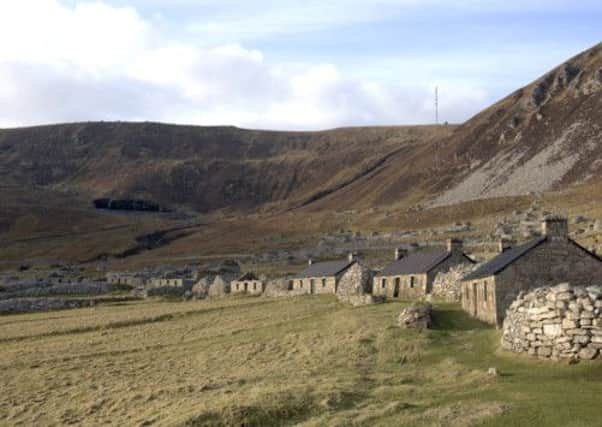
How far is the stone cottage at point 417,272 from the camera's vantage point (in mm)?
52672

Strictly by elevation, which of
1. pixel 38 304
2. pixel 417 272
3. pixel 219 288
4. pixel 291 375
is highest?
pixel 417 272

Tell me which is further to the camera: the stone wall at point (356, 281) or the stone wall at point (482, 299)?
the stone wall at point (356, 281)

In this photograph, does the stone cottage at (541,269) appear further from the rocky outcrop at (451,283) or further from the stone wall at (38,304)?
the stone wall at (38,304)

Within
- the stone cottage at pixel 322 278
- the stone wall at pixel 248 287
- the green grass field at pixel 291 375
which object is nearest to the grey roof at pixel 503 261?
the green grass field at pixel 291 375

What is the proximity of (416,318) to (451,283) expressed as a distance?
12.0 metres

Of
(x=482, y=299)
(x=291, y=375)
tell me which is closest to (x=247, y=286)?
(x=482, y=299)

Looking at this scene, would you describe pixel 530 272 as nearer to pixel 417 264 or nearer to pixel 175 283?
pixel 417 264

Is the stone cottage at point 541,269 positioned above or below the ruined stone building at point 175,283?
above

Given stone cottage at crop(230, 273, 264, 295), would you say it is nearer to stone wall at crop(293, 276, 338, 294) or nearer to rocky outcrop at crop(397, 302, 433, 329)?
stone wall at crop(293, 276, 338, 294)

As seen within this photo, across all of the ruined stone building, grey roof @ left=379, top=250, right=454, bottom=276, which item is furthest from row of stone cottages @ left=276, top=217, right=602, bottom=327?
the ruined stone building

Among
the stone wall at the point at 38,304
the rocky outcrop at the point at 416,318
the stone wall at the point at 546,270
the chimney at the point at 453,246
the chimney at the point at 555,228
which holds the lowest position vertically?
the stone wall at the point at 38,304

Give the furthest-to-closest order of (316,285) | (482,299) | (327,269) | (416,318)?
(327,269) → (316,285) → (482,299) → (416,318)

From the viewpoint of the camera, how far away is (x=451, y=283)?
48.5 m

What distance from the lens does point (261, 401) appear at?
25.5 meters
